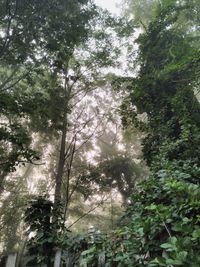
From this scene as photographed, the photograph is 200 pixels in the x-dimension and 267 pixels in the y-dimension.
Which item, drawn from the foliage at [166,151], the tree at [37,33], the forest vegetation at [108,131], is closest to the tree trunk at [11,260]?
the forest vegetation at [108,131]

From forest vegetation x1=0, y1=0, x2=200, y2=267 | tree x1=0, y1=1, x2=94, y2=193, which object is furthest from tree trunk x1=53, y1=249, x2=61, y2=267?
tree x1=0, y1=1, x2=94, y2=193

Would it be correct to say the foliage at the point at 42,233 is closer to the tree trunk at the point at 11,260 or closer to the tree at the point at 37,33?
the tree trunk at the point at 11,260

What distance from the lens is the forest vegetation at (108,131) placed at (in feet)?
6.43

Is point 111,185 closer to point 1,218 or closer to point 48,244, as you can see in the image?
point 1,218

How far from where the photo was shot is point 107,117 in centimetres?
1186

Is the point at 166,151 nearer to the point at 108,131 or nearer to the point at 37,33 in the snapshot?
the point at 37,33

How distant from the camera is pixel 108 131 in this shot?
14.4 metres

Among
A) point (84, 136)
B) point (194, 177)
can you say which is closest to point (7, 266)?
point (194, 177)

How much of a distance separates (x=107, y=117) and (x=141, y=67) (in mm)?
3976

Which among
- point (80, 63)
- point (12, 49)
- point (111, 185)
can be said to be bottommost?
point (111, 185)

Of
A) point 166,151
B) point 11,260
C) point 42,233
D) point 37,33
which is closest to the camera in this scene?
point 11,260

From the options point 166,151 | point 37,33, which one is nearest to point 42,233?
point 166,151

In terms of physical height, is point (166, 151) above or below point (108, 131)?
below

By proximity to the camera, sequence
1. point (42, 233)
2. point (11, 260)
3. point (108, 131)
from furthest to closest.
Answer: point (108, 131), point (42, 233), point (11, 260)
